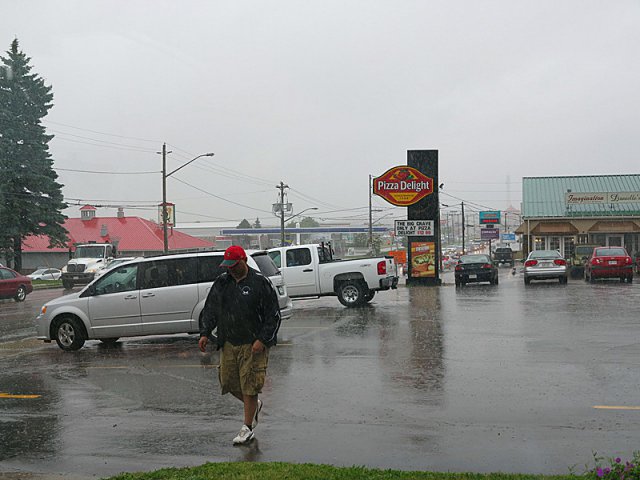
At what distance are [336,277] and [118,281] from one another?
26.6 ft

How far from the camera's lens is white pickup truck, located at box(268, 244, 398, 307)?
21188 mm

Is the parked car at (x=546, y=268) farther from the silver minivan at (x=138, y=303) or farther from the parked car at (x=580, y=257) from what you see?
the silver minivan at (x=138, y=303)

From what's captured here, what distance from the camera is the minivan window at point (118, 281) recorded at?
1439 cm

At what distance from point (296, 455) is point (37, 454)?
2.42m

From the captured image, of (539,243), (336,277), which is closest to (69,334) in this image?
(336,277)

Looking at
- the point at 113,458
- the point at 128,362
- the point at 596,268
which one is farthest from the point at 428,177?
the point at 113,458

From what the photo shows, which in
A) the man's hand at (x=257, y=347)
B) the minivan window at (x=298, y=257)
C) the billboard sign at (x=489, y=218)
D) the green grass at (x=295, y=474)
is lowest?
the green grass at (x=295, y=474)

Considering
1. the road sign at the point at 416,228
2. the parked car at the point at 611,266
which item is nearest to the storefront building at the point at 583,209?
the parked car at the point at 611,266

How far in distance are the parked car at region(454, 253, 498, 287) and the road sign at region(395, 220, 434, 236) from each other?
277 cm

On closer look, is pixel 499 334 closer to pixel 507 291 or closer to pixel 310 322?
pixel 310 322

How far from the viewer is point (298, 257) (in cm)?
2145

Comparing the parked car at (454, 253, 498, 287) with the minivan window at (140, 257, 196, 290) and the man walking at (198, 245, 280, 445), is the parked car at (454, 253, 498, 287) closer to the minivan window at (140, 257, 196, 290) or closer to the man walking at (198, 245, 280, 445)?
the minivan window at (140, 257, 196, 290)

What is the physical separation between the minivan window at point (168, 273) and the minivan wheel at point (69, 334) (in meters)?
1.47

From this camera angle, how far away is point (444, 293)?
26906 mm
